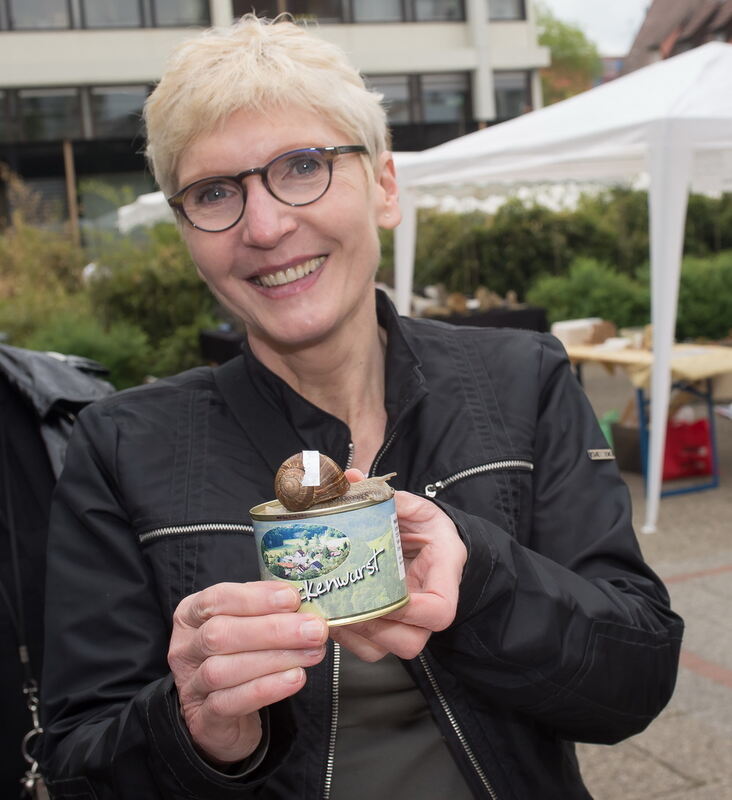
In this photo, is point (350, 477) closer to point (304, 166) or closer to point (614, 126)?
point (304, 166)

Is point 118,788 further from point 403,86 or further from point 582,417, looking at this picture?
point 403,86

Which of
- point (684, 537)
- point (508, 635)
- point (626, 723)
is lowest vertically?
point (684, 537)

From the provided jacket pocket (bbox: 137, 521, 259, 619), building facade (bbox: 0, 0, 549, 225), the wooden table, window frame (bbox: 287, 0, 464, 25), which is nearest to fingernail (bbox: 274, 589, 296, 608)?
jacket pocket (bbox: 137, 521, 259, 619)

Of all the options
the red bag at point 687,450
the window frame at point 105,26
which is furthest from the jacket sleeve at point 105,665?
the window frame at point 105,26

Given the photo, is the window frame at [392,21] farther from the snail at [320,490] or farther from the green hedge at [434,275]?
the snail at [320,490]

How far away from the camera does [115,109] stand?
26.4 m

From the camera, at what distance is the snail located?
1233 mm

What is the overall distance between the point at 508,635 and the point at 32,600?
1.20 meters

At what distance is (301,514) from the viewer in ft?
3.98

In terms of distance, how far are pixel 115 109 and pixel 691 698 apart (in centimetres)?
2528

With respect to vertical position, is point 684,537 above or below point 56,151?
below

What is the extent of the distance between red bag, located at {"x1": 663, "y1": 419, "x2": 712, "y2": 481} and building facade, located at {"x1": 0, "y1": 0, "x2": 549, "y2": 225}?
748 inches

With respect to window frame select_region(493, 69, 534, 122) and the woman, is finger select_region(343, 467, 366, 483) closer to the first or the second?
the woman

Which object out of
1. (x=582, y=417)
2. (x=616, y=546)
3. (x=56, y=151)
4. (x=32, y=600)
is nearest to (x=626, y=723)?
(x=616, y=546)
